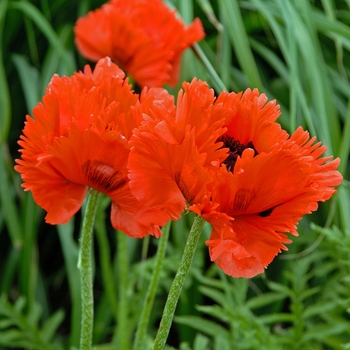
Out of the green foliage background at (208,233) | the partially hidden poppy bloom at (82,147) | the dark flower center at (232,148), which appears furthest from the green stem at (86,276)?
the green foliage background at (208,233)

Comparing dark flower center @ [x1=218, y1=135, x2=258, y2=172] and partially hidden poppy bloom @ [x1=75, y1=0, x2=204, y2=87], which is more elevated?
dark flower center @ [x1=218, y1=135, x2=258, y2=172]

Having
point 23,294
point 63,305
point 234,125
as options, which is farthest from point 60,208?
point 63,305

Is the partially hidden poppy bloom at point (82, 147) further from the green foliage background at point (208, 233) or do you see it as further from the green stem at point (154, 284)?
the green foliage background at point (208, 233)

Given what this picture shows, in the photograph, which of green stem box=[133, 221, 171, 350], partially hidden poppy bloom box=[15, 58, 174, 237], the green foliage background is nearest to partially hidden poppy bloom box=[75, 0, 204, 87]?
the green foliage background

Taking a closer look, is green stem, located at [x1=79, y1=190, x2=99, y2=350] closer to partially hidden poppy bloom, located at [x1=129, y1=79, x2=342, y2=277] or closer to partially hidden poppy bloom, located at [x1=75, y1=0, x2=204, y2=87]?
partially hidden poppy bloom, located at [x1=129, y1=79, x2=342, y2=277]

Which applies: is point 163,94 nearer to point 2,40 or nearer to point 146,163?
point 146,163

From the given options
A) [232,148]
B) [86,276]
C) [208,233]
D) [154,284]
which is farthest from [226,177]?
[208,233]

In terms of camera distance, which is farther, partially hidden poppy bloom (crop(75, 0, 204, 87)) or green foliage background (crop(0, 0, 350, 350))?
green foliage background (crop(0, 0, 350, 350))

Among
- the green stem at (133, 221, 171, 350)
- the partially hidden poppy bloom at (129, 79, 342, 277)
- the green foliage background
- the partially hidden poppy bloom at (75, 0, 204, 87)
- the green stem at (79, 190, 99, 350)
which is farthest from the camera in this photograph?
the green foliage background
